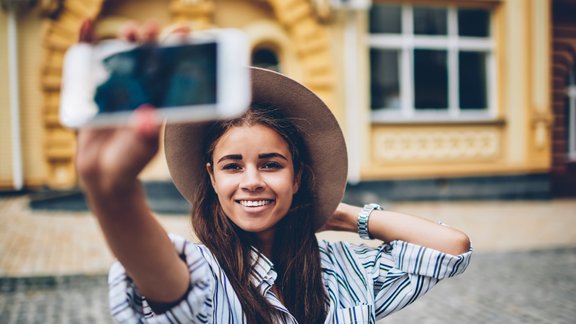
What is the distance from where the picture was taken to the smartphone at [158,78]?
67 centimetres

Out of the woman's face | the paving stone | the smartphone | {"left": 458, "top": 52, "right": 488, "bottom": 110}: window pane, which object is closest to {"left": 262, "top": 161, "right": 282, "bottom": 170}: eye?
the woman's face

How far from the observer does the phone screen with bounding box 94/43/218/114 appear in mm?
670

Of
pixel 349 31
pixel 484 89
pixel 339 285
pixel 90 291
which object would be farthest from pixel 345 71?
pixel 339 285

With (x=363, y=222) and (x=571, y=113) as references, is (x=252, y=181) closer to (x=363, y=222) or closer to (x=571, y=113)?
(x=363, y=222)

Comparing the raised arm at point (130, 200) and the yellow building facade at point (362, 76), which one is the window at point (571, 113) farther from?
the raised arm at point (130, 200)

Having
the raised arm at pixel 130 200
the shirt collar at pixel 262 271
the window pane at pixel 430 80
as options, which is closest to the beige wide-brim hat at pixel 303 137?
the shirt collar at pixel 262 271

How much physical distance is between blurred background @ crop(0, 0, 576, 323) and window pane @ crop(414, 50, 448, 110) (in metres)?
0.03

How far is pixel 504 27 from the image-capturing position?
1170cm

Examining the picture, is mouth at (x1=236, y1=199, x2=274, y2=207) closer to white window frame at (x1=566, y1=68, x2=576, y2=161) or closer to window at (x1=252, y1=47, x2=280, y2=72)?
window at (x1=252, y1=47, x2=280, y2=72)

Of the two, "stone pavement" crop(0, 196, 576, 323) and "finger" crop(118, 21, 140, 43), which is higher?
"finger" crop(118, 21, 140, 43)

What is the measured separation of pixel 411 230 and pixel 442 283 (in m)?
4.27

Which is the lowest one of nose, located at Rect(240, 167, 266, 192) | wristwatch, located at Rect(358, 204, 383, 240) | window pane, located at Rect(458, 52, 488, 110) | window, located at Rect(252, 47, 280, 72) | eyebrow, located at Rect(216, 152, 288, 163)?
wristwatch, located at Rect(358, 204, 383, 240)

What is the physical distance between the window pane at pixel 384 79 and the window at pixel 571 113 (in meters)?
5.03

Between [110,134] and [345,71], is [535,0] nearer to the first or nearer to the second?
[345,71]
